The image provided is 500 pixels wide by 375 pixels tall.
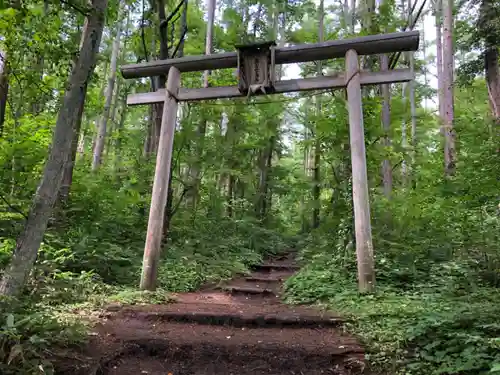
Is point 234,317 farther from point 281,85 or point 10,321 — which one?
point 281,85

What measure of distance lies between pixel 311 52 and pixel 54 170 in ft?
16.1

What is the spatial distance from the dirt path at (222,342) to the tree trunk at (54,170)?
116 cm

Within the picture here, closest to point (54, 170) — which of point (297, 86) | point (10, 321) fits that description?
point (10, 321)

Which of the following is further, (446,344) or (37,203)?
(37,203)

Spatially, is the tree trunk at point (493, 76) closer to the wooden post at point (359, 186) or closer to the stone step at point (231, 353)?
the wooden post at point (359, 186)

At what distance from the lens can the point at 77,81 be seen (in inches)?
178

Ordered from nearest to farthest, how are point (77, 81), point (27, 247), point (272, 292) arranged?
point (27, 247) < point (77, 81) < point (272, 292)

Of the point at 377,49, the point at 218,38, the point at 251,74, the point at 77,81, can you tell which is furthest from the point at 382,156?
the point at 218,38

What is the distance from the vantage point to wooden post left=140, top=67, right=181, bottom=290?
6855 millimetres

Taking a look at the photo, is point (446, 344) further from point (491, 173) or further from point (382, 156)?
point (382, 156)

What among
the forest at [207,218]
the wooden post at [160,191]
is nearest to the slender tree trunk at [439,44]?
the forest at [207,218]

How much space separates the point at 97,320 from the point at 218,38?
14174 millimetres

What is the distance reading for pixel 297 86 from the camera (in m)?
7.10

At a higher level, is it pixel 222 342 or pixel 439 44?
pixel 439 44
